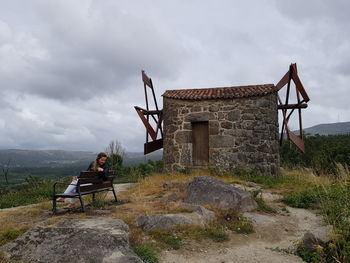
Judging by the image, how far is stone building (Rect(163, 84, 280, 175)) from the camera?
35.6 ft

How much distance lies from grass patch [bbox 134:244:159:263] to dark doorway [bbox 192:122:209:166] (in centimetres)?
746

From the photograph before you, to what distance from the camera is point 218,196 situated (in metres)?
6.12

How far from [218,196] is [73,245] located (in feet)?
10.9

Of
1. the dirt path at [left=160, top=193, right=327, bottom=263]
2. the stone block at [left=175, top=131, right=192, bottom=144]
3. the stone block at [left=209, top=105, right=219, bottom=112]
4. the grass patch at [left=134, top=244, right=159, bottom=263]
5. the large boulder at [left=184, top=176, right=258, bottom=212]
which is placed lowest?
the dirt path at [left=160, top=193, right=327, bottom=263]

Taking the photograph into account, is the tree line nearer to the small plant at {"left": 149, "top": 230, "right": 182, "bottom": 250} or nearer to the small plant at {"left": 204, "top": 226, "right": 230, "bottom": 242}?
the small plant at {"left": 204, "top": 226, "right": 230, "bottom": 242}

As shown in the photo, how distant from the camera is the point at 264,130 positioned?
1085 cm

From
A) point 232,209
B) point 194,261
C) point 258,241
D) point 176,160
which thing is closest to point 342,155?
point 176,160

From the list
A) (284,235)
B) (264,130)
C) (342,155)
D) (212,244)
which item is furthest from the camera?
(342,155)

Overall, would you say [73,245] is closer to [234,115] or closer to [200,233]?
[200,233]

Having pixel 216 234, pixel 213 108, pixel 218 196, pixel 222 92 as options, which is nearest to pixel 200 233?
pixel 216 234

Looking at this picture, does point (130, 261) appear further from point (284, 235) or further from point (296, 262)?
point (284, 235)

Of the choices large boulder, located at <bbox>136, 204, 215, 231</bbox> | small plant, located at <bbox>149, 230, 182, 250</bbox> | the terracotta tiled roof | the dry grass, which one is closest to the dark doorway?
the terracotta tiled roof

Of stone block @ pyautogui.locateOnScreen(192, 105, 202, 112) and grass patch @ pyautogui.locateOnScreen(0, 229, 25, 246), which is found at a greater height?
stone block @ pyautogui.locateOnScreen(192, 105, 202, 112)

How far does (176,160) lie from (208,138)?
4.94 ft
